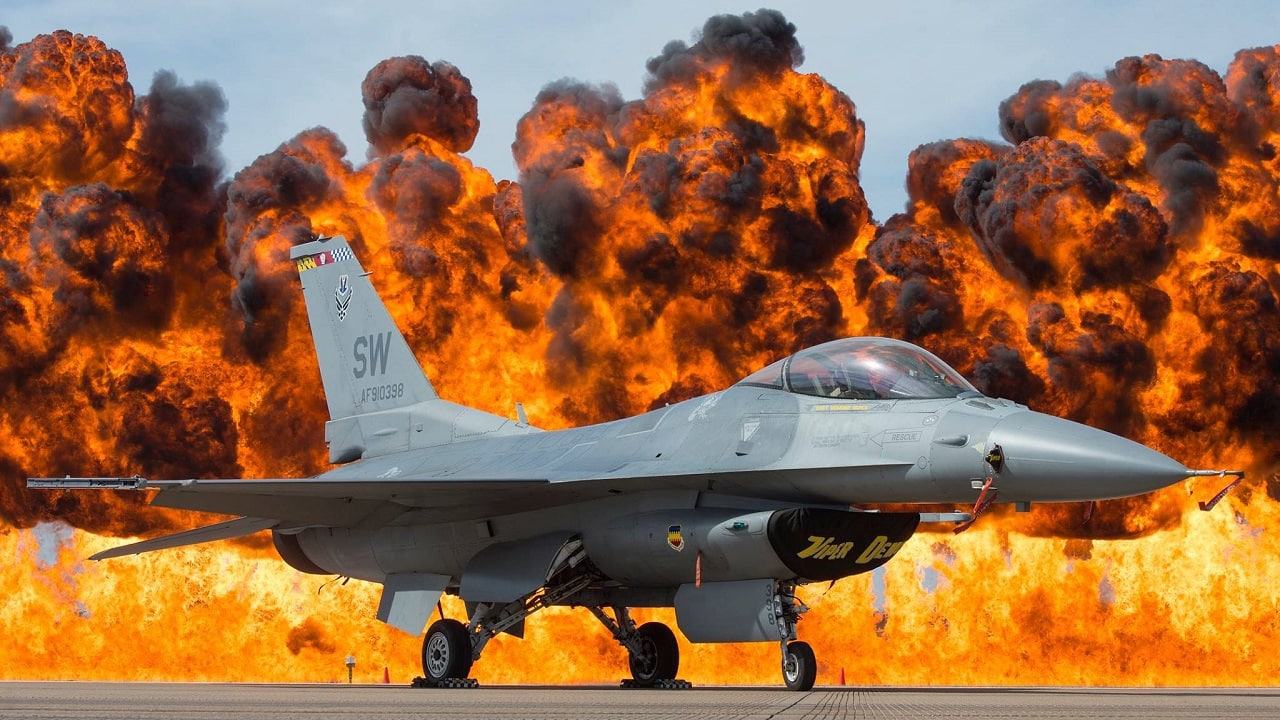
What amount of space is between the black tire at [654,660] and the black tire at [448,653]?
2.50 meters

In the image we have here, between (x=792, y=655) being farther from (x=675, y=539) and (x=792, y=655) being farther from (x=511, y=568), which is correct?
(x=511, y=568)

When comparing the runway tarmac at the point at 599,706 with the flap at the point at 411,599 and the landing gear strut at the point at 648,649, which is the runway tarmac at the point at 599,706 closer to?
the flap at the point at 411,599

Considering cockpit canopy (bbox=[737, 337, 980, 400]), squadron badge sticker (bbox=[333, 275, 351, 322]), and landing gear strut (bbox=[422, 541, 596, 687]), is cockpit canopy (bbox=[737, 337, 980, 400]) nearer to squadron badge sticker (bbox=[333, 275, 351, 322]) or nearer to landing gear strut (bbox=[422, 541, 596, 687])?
landing gear strut (bbox=[422, 541, 596, 687])

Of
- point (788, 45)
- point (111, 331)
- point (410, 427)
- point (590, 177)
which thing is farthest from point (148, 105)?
point (410, 427)

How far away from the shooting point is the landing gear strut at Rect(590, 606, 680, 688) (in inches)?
794

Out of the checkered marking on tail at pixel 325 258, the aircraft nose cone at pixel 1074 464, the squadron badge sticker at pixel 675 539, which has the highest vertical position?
the checkered marking on tail at pixel 325 258

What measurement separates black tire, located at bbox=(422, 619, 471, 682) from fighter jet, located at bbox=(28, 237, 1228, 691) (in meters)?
0.04

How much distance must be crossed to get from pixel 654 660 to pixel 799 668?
13.9ft

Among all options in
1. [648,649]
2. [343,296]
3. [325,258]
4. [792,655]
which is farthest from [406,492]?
[325,258]

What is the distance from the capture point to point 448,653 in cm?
1881

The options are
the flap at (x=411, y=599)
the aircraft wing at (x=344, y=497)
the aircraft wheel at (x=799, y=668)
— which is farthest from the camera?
the flap at (x=411, y=599)

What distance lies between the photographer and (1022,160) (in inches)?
1283

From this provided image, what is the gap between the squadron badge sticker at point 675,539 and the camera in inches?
679

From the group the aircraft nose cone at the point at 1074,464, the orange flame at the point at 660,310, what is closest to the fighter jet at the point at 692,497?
the aircraft nose cone at the point at 1074,464
